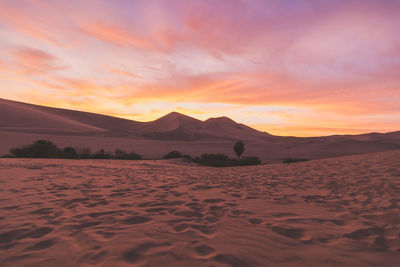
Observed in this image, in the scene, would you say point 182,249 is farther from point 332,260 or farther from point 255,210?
point 255,210

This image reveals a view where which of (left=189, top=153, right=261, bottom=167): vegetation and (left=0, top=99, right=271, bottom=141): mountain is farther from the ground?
(left=0, top=99, right=271, bottom=141): mountain

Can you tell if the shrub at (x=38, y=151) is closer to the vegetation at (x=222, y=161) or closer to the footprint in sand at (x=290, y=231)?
the vegetation at (x=222, y=161)

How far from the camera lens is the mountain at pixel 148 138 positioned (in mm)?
36375

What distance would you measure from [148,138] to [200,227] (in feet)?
215

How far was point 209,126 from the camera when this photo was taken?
353 ft

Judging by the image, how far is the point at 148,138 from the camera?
66.8 m

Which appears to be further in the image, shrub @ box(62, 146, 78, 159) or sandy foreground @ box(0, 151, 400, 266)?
shrub @ box(62, 146, 78, 159)

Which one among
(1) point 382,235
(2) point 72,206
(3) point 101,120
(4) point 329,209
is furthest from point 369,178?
(3) point 101,120

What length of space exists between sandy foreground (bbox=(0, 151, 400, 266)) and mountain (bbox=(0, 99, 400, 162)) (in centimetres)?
2472

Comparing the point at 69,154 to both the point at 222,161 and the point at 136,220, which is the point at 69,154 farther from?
the point at 136,220

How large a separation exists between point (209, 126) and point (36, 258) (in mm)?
105615

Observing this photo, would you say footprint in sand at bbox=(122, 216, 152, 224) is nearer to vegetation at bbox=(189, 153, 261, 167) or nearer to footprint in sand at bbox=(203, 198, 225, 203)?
footprint in sand at bbox=(203, 198, 225, 203)

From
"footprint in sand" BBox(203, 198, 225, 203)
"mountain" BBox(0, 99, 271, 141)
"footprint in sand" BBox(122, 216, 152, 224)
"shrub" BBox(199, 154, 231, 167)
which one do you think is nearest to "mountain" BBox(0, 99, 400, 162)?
"mountain" BBox(0, 99, 271, 141)

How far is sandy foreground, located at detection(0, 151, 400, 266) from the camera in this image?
2.38 metres
